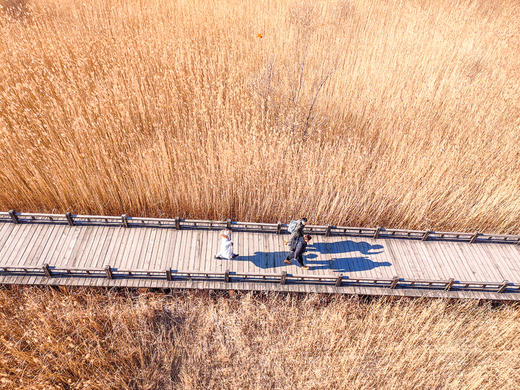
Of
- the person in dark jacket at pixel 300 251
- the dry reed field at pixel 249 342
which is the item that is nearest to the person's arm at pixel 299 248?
the person in dark jacket at pixel 300 251

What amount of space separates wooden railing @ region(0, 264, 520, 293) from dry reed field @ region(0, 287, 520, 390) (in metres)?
0.61

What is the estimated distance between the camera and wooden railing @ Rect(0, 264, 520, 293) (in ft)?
30.1

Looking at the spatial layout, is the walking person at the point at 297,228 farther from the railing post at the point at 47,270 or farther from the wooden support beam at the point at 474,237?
the railing post at the point at 47,270

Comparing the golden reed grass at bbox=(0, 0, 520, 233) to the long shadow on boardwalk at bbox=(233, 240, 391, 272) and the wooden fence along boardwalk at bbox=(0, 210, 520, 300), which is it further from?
the long shadow on boardwalk at bbox=(233, 240, 391, 272)

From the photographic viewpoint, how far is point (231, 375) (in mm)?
8523

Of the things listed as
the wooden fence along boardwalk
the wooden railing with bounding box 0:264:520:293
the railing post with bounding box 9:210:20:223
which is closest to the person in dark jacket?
the wooden fence along boardwalk

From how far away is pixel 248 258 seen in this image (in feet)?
33.9

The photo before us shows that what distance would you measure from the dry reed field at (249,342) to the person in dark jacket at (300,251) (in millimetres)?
1262

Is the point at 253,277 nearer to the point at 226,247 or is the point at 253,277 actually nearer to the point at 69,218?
the point at 226,247

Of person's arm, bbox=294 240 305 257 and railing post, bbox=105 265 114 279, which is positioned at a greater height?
person's arm, bbox=294 240 305 257

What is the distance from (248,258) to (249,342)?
2652mm

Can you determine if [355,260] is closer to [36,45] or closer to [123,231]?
[123,231]

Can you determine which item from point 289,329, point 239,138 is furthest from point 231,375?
point 239,138

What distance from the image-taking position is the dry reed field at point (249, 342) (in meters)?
8.18
